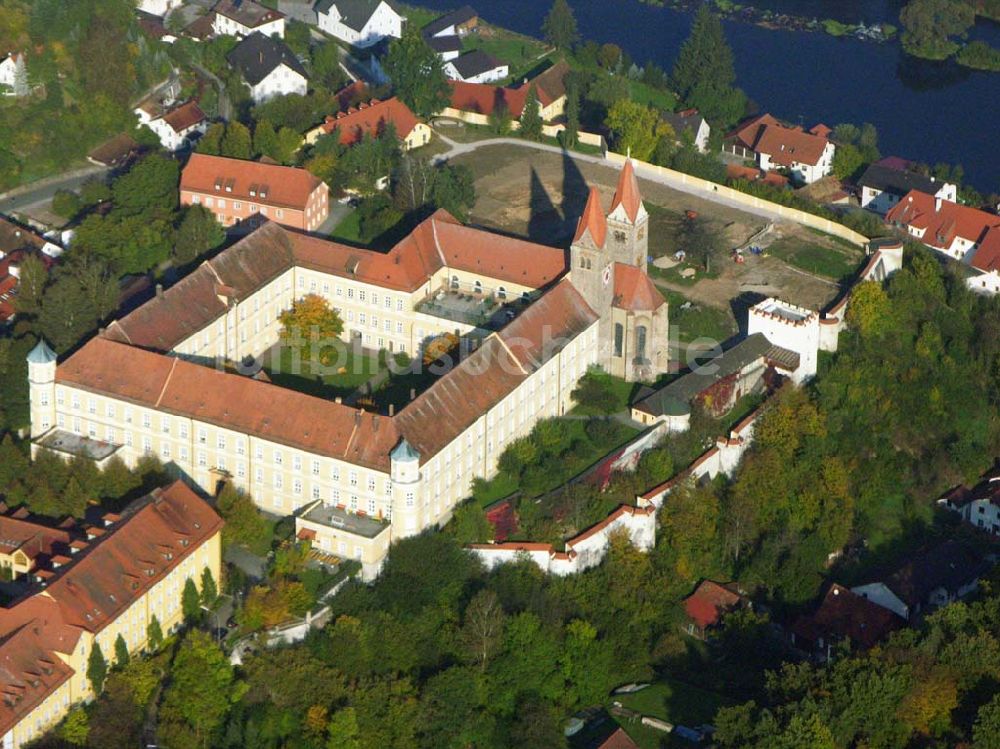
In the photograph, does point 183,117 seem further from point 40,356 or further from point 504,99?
point 40,356

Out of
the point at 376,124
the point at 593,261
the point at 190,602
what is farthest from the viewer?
the point at 376,124

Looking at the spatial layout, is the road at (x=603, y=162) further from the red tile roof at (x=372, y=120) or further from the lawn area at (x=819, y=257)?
the lawn area at (x=819, y=257)

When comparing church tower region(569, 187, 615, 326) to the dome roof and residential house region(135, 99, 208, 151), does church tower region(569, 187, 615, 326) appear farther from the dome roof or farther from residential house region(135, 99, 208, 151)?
residential house region(135, 99, 208, 151)

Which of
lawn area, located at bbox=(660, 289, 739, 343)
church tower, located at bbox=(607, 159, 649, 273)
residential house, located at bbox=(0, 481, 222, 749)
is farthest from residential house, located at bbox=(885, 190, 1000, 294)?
residential house, located at bbox=(0, 481, 222, 749)

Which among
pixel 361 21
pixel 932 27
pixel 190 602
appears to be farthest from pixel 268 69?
pixel 932 27

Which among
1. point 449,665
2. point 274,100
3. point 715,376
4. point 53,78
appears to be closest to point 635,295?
point 715,376
